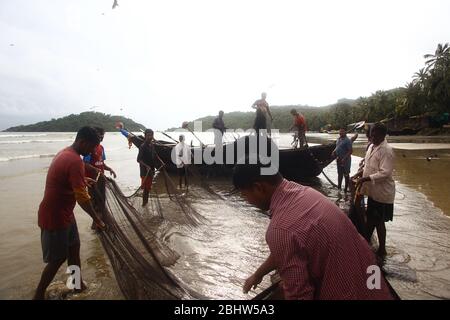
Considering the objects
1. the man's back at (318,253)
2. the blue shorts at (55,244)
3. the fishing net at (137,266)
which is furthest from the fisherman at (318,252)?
the blue shorts at (55,244)

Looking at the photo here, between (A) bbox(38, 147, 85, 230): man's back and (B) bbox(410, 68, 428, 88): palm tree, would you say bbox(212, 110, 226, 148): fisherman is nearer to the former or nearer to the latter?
(A) bbox(38, 147, 85, 230): man's back

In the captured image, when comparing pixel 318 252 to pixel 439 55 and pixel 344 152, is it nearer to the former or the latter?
pixel 344 152

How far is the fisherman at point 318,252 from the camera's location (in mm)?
1468

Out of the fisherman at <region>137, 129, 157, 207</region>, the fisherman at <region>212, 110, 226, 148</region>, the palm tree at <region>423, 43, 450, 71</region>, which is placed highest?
the palm tree at <region>423, 43, 450, 71</region>

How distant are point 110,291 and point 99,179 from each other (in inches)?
81.4

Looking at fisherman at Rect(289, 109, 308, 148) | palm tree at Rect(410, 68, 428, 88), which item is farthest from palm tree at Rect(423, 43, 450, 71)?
fisherman at Rect(289, 109, 308, 148)

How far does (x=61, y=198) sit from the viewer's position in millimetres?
3281

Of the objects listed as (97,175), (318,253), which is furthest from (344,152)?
(318,253)

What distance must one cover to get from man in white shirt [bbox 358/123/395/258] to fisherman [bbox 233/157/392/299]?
295cm

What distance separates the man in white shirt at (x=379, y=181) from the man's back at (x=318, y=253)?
2.96 m

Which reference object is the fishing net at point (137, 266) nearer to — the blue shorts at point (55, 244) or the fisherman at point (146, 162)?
the blue shorts at point (55, 244)

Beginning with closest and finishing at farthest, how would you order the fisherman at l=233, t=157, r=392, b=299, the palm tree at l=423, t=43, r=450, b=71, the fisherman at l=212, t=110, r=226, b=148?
the fisherman at l=233, t=157, r=392, b=299 → the fisherman at l=212, t=110, r=226, b=148 → the palm tree at l=423, t=43, r=450, b=71

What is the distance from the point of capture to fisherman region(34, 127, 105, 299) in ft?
10.5
